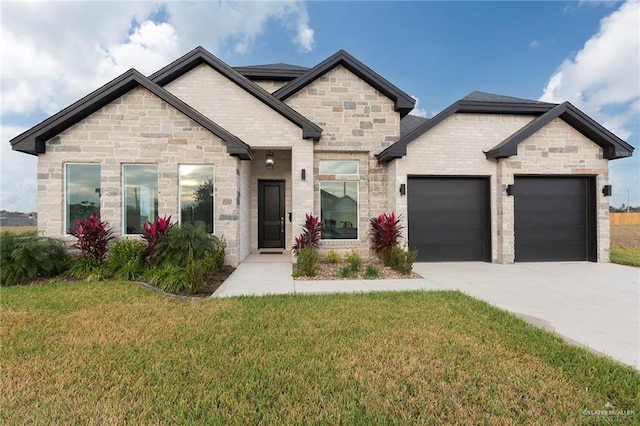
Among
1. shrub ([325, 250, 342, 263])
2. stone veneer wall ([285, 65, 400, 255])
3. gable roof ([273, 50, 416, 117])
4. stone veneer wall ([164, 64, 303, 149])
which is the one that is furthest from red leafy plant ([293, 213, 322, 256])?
gable roof ([273, 50, 416, 117])

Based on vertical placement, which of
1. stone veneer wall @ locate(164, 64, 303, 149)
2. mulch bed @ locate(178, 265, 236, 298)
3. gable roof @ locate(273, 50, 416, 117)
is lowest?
mulch bed @ locate(178, 265, 236, 298)

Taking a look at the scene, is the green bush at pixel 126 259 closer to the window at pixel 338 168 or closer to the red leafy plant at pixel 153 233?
the red leafy plant at pixel 153 233

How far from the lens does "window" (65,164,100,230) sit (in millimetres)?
7066

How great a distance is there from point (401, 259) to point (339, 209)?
9.14ft

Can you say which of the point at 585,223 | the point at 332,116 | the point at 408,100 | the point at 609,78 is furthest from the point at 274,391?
the point at 609,78

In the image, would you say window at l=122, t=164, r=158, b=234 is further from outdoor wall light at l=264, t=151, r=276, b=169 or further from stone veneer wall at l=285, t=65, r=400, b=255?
stone veneer wall at l=285, t=65, r=400, b=255

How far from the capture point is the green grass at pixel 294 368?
2145 mm

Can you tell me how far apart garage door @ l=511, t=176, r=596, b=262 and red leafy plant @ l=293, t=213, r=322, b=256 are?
20.8ft

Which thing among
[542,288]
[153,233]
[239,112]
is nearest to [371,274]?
[542,288]

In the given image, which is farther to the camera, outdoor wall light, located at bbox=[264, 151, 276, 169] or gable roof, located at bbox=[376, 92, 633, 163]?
outdoor wall light, located at bbox=[264, 151, 276, 169]

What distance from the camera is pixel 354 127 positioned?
29.4 ft

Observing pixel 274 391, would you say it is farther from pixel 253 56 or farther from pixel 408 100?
pixel 253 56

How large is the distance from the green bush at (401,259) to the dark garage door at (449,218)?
151cm

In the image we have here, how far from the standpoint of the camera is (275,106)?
8.01m
